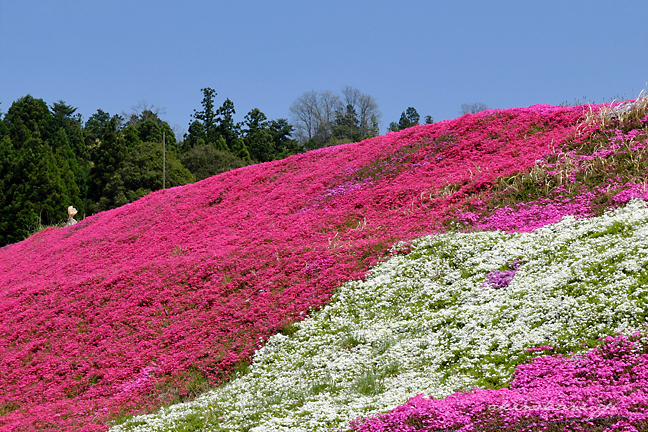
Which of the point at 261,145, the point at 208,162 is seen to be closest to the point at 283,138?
the point at 261,145

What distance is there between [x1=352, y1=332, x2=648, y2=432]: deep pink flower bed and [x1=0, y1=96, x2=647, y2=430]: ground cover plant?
7.34ft

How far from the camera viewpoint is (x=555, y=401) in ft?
23.1

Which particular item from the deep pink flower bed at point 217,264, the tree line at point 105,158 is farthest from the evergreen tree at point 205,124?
the deep pink flower bed at point 217,264

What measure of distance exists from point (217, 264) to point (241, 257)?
2.47 ft

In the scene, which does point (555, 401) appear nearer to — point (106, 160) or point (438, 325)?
point (438, 325)

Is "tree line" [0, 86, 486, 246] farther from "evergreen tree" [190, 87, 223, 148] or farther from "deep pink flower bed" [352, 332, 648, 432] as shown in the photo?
"deep pink flower bed" [352, 332, 648, 432]

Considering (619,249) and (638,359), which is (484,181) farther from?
(638,359)

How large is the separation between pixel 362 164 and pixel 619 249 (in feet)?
44.8

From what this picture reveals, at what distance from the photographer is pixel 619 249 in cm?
1087

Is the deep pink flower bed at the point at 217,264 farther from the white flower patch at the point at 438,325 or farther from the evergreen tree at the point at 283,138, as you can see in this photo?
the evergreen tree at the point at 283,138

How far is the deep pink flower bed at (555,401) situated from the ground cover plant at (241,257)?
2238mm

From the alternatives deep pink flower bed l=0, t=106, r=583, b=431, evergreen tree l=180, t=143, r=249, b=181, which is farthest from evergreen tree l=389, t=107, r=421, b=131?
deep pink flower bed l=0, t=106, r=583, b=431

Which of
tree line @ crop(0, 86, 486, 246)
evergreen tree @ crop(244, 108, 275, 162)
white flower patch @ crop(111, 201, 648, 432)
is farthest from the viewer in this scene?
evergreen tree @ crop(244, 108, 275, 162)

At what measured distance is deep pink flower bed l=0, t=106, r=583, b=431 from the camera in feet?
42.4
